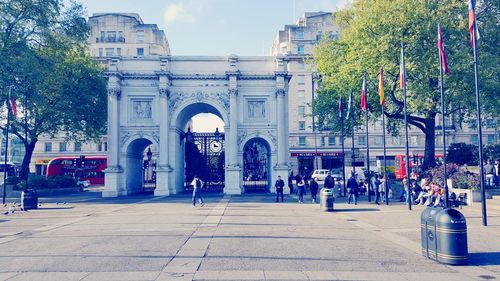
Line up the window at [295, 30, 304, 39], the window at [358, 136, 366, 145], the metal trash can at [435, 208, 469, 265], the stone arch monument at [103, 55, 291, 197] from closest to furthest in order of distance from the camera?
1. the metal trash can at [435, 208, 469, 265]
2. the stone arch monument at [103, 55, 291, 197]
3. the window at [358, 136, 366, 145]
4. the window at [295, 30, 304, 39]

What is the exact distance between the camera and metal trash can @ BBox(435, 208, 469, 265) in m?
9.13

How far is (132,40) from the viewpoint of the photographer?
76.1m

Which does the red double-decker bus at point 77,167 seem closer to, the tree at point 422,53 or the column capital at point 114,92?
the column capital at point 114,92

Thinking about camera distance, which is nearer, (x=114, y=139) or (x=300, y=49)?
(x=114, y=139)

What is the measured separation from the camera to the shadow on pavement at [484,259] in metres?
9.34

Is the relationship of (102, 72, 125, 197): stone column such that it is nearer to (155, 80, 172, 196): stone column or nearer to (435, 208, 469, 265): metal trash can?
(155, 80, 172, 196): stone column

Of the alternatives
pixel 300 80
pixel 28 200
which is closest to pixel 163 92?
pixel 28 200

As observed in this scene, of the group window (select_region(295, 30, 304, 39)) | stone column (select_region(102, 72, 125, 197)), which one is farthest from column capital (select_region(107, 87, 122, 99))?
window (select_region(295, 30, 304, 39))

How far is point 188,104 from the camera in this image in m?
40.4

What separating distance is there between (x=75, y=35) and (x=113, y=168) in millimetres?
14138

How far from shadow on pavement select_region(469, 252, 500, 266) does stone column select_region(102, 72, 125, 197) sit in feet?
107

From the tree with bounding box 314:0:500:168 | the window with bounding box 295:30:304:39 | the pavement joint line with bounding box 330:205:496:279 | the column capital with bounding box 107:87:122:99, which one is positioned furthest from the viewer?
the window with bounding box 295:30:304:39

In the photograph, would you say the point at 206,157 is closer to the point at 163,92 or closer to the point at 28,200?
the point at 163,92

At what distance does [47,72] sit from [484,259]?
125 ft
